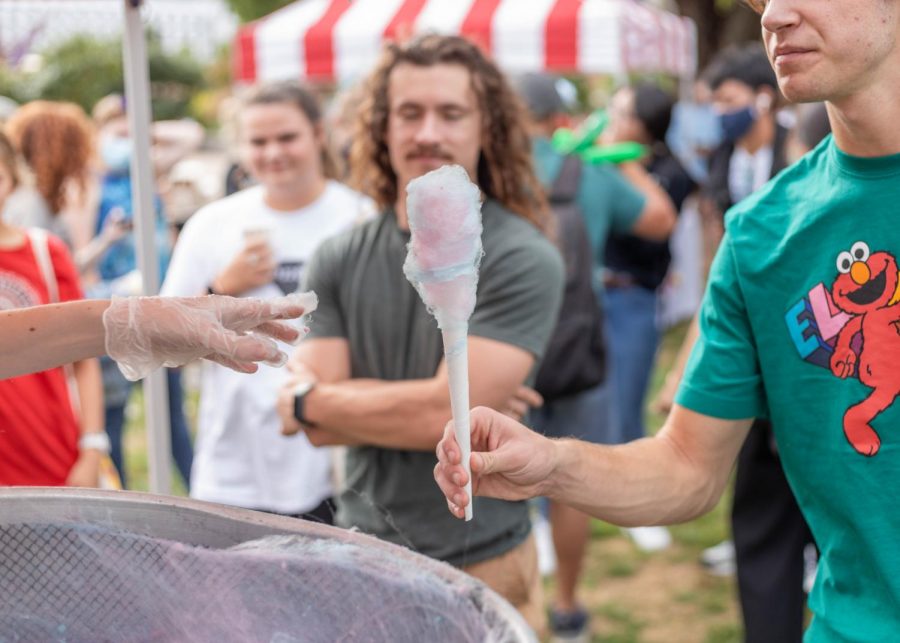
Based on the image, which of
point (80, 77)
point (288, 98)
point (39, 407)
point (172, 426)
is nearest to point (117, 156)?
point (172, 426)

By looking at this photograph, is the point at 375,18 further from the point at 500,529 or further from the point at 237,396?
the point at 500,529

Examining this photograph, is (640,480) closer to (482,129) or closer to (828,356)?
(828,356)

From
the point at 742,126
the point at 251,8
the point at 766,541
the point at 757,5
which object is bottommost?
the point at 251,8

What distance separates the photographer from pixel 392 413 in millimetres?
2084

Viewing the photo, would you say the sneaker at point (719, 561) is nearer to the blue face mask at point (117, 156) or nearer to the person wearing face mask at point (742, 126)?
the person wearing face mask at point (742, 126)

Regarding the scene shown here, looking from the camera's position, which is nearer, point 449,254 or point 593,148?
point 449,254

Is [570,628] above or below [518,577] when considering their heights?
below

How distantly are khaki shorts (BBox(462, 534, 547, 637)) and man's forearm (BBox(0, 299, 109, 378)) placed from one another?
41.1 inches

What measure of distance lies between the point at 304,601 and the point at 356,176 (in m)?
1.60

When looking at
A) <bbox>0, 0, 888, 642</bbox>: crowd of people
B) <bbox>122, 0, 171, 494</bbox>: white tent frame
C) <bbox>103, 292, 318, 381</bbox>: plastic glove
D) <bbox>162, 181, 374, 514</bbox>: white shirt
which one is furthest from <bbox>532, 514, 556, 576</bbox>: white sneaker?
<bbox>103, 292, 318, 381</bbox>: plastic glove

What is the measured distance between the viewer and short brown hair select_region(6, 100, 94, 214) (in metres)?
4.52

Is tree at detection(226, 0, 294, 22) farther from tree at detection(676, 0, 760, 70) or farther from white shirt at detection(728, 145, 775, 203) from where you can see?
white shirt at detection(728, 145, 775, 203)

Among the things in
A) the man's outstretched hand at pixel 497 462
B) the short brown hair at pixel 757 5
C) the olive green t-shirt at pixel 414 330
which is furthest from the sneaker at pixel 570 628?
the short brown hair at pixel 757 5

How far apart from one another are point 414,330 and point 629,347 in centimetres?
275
